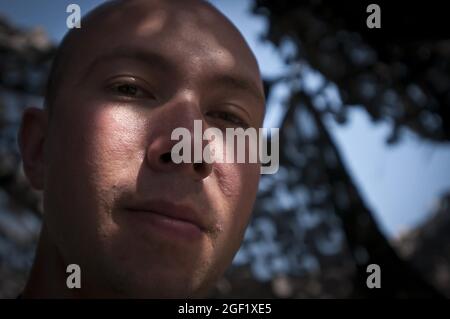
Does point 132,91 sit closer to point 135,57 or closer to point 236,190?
point 135,57

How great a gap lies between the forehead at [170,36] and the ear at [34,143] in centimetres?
25

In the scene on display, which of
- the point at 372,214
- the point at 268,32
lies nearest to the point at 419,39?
the point at 268,32

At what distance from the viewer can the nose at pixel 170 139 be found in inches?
47.0

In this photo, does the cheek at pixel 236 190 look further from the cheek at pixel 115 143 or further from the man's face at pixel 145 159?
the cheek at pixel 115 143

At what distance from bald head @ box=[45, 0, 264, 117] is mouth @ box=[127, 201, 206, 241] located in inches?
16.6

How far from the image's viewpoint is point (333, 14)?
7.91ft

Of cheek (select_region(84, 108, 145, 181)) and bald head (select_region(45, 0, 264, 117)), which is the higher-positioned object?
bald head (select_region(45, 0, 264, 117))

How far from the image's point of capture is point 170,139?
3.99 feet

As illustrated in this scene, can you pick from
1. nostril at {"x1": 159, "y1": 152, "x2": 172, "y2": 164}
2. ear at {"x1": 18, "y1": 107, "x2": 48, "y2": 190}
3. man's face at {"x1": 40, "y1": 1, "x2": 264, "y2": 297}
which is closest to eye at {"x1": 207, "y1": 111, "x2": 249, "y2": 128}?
man's face at {"x1": 40, "y1": 1, "x2": 264, "y2": 297}

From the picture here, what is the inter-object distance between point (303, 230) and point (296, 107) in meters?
0.77

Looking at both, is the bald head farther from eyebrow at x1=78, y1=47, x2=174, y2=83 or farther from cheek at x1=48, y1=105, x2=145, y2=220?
cheek at x1=48, y1=105, x2=145, y2=220

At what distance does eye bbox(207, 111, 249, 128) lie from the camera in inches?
55.7

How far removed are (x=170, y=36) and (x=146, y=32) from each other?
0.07 m

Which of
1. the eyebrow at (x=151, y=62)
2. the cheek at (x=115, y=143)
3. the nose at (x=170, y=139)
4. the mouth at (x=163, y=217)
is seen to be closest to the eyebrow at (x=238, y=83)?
the eyebrow at (x=151, y=62)
